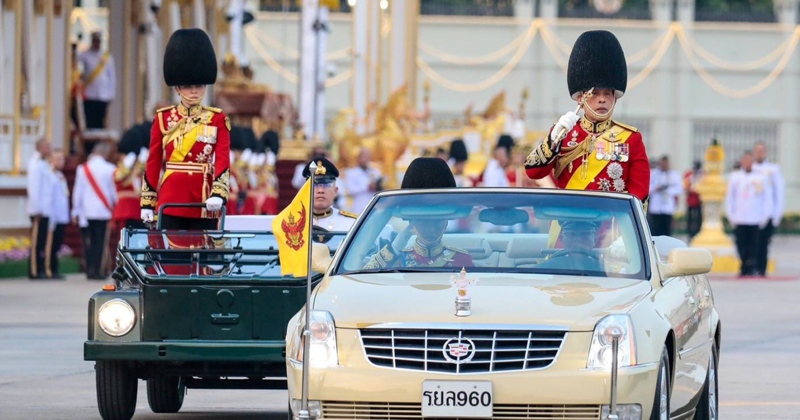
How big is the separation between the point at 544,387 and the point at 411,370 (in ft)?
1.74

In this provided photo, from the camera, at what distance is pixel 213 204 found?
38.3ft

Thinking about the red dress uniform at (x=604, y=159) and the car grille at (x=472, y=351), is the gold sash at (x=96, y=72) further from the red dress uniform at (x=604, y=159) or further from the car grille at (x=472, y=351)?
the car grille at (x=472, y=351)

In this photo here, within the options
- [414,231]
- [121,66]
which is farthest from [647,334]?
[121,66]

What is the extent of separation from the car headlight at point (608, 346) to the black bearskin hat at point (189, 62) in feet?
18.5

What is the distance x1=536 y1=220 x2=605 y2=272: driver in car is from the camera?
8594 millimetres

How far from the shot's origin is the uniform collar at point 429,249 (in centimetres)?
873

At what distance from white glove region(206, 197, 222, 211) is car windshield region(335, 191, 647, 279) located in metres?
2.72

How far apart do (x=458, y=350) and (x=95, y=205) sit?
18138mm

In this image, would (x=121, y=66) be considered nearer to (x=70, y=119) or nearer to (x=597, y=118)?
(x=70, y=119)

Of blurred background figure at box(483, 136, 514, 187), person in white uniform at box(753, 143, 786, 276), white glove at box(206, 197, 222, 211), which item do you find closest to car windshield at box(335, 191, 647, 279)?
white glove at box(206, 197, 222, 211)

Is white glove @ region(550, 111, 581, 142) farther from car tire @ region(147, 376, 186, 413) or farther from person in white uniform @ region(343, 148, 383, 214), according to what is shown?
person in white uniform @ region(343, 148, 383, 214)

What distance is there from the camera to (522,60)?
65.8 meters

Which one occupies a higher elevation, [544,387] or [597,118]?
[597,118]

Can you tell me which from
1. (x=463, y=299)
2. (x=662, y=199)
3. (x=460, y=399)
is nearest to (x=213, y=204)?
(x=463, y=299)
